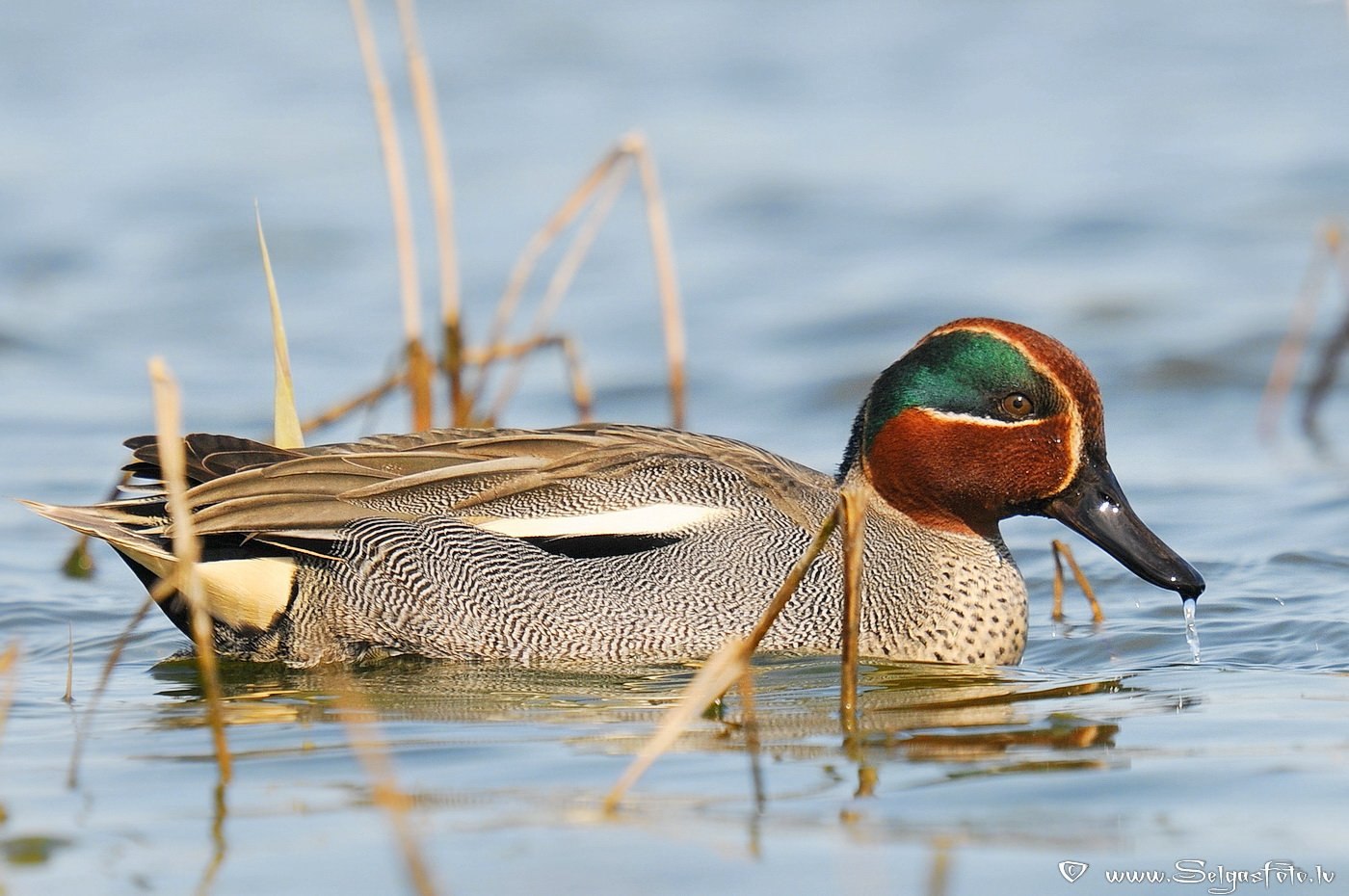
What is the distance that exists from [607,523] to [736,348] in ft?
18.1

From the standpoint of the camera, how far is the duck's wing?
6.11 meters

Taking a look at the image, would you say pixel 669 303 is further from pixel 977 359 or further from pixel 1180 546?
pixel 977 359

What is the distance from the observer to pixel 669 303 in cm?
888

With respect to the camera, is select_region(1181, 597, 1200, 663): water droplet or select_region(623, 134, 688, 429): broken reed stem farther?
select_region(623, 134, 688, 429): broken reed stem

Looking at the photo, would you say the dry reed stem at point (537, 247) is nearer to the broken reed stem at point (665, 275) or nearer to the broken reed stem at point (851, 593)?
the broken reed stem at point (665, 275)

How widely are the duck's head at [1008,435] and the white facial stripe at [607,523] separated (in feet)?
2.23

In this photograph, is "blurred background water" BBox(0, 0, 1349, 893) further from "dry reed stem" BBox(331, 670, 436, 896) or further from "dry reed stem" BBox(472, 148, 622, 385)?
"dry reed stem" BBox(472, 148, 622, 385)

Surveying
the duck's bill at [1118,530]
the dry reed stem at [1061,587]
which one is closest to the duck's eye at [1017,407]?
the duck's bill at [1118,530]

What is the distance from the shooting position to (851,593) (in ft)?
15.6

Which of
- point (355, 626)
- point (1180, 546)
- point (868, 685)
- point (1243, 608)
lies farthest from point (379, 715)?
point (1180, 546)

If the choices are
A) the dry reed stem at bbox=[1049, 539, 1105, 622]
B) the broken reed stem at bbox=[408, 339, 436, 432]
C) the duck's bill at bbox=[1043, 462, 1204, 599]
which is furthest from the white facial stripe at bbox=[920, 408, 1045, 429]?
the broken reed stem at bbox=[408, 339, 436, 432]

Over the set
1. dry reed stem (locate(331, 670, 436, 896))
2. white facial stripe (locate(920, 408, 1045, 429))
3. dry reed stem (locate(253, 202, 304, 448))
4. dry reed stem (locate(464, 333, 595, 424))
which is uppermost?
dry reed stem (locate(464, 333, 595, 424))

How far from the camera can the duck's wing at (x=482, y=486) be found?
611 cm

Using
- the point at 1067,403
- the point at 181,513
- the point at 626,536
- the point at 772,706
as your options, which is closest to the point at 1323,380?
the point at 1067,403
